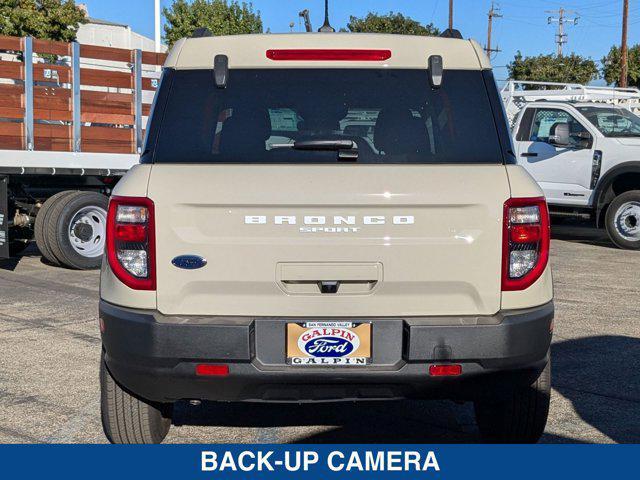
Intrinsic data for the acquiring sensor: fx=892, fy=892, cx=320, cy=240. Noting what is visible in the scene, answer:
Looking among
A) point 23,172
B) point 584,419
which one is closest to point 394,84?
point 584,419

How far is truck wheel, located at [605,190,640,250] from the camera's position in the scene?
42.3 feet

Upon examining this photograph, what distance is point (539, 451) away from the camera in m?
4.06

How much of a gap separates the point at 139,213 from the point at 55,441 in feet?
5.01

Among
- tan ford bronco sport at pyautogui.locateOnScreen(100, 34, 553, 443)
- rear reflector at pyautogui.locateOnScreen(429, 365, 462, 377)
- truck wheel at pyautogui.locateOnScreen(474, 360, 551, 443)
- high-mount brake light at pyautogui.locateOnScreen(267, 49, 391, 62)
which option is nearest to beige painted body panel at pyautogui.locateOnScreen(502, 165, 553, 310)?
tan ford bronco sport at pyautogui.locateOnScreen(100, 34, 553, 443)

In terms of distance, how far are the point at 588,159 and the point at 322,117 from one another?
10.1 m

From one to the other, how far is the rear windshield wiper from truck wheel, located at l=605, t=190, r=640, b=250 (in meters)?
10.2

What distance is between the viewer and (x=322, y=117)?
12.7 ft

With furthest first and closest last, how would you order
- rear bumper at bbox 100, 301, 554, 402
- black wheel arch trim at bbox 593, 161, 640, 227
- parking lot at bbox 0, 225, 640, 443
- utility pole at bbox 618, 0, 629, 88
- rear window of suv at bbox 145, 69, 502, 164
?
1. utility pole at bbox 618, 0, 629, 88
2. black wheel arch trim at bbox 593, 161, 640, 227
3. parking lot at bbox 0, 225, 640, 443
4. rear window of suv at bbox 145, 69, 502, 164
5. rear bumper at bbox 100, 301, 554, 402

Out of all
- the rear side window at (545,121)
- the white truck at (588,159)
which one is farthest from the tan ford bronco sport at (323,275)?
the rear side window at (545,121)

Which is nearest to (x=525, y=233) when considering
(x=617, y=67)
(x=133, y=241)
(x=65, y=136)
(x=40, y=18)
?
(x=133, y=241)

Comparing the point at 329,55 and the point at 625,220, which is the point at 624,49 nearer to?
the point at 625,220

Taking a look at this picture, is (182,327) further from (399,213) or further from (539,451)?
(539,451)

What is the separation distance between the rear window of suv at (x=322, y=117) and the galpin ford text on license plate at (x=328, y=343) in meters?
0.68

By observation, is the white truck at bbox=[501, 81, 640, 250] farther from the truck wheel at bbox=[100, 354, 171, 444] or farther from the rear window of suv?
the truck wheel at bbox=[100, 354, 171, 444]
